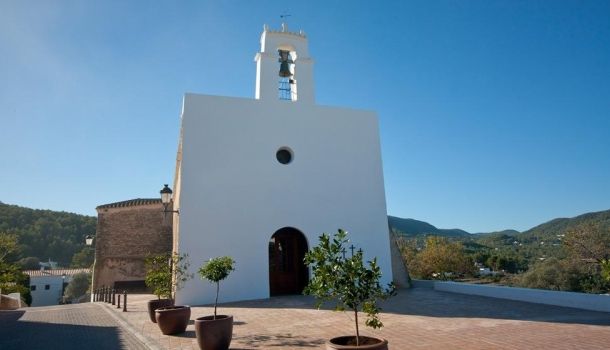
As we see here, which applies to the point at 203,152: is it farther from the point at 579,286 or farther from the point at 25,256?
the point at 25,256

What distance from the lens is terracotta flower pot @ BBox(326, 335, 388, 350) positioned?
3.46m

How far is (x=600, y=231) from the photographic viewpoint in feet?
67.1

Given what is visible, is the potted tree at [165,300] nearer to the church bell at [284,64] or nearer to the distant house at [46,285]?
the church bell at [284,64]

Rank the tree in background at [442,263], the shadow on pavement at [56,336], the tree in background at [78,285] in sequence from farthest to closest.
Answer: the tree in background at [78,285]
the tree in background at [442,263]
the shadow on pavement at [56,336]

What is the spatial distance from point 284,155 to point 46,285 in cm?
3894

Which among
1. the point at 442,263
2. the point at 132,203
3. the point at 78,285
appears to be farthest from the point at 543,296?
the point at 78,285

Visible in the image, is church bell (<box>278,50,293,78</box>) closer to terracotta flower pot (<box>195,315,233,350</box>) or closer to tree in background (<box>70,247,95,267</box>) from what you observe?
terracotta flower pot (<box>195,315,233,350</box>)

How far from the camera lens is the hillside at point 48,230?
39.2 m

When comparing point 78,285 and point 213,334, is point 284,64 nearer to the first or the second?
point 213,334

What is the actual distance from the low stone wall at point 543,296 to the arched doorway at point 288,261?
496 cm

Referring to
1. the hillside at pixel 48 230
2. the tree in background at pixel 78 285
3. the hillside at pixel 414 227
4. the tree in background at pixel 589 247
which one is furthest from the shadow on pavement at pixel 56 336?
the hillside at pixel 414 227

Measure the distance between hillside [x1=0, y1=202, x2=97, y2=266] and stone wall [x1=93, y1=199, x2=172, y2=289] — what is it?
2621 centimetres

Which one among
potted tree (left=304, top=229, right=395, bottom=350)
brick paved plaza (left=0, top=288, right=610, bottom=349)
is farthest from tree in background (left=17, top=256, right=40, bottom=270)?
potted tree (left=304, top=229, right=395, bottom=350)

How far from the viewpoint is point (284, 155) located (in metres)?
12.9
